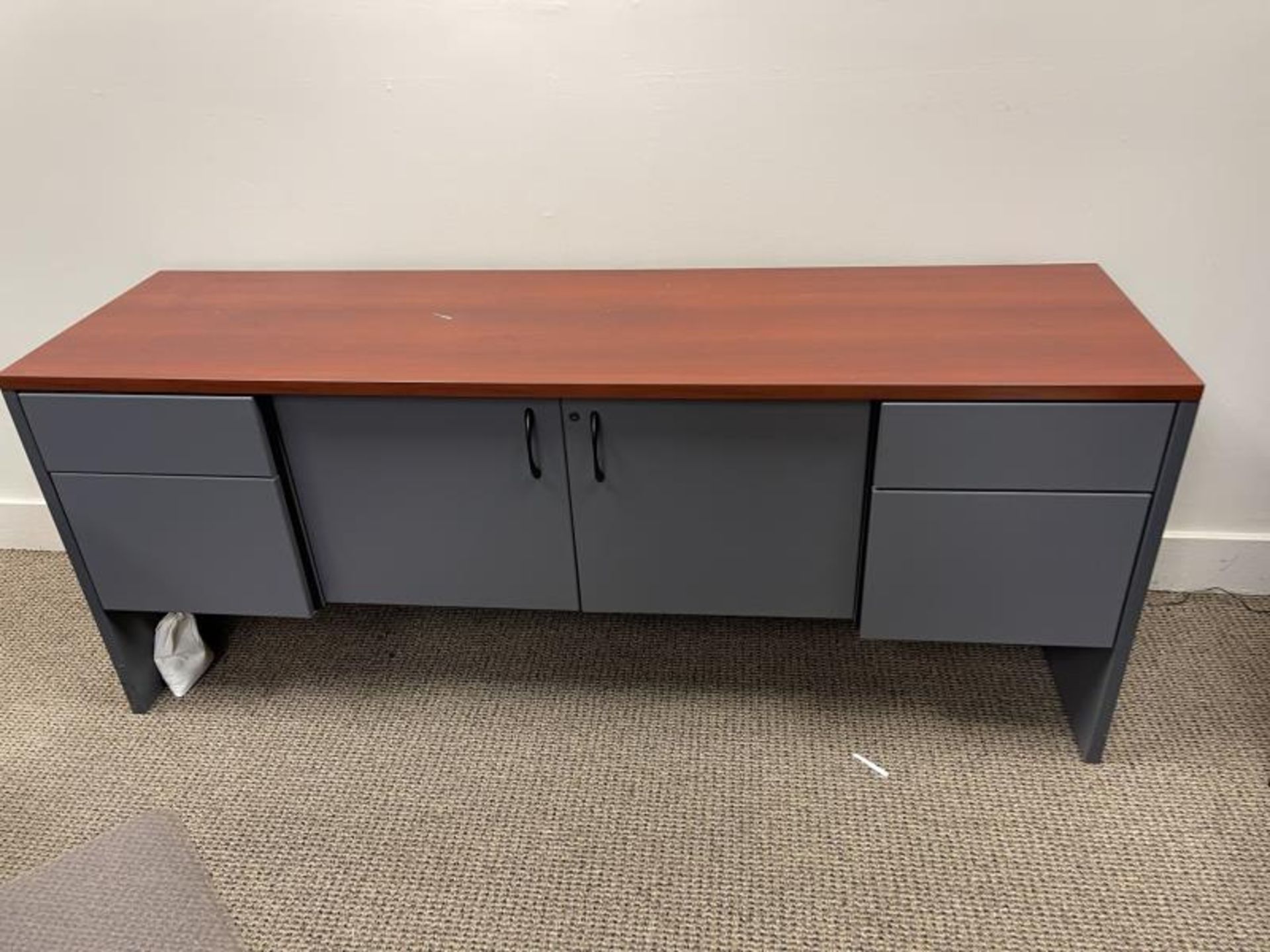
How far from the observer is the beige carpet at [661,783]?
1.40 m

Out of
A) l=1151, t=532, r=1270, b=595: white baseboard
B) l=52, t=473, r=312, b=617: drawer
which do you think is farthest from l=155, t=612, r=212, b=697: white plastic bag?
l=1151, t=532, r=1270, b=595: white baseboard

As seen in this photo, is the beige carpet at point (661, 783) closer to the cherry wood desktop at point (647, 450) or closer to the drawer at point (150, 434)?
the cherry wood desktop at point (647, 450)

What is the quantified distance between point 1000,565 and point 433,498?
906mm

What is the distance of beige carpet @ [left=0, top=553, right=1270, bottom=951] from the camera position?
140cm

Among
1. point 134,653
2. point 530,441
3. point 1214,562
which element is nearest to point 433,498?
point 530,441

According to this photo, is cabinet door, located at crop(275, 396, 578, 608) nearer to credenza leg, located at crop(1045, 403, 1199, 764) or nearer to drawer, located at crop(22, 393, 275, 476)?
drawer, located at crop(22, 393, 275, 476)

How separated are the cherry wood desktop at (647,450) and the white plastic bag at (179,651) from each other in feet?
0.45

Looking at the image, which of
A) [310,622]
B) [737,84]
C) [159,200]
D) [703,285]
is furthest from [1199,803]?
[159,200]

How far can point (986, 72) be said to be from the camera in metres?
1.57

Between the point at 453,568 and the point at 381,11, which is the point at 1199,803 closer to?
the point at 453,568

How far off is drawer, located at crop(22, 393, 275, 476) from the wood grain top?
0.09ft

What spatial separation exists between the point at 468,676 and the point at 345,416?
64cm

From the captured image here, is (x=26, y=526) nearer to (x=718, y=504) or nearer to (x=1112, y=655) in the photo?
(x=718, y=504)

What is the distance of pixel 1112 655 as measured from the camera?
Result: 59.5 inches
